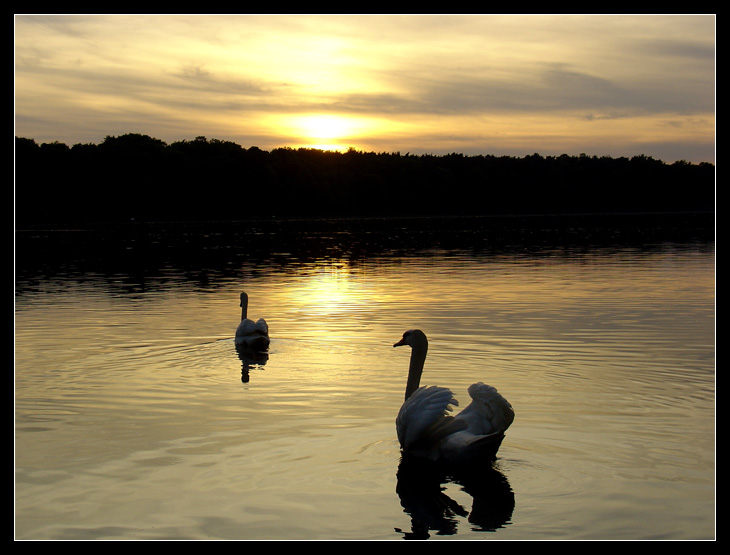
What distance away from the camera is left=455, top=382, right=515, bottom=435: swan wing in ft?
31.1

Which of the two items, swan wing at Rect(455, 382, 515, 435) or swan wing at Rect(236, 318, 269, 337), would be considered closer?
swan wing at Rect(455, 382, 515, 435)

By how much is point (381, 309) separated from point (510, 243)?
116ft

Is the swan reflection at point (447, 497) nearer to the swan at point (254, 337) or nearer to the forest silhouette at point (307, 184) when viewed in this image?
the swan at point (254, 337)

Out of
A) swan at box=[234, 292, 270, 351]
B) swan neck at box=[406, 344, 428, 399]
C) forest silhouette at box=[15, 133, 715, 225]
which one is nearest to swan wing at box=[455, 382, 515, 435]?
swan neck at box=[406, 344, 428, 399]

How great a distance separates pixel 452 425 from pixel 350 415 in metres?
2.31

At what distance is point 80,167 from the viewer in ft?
418

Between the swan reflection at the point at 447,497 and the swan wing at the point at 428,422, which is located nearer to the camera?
the swan reflection at the point at 447,497

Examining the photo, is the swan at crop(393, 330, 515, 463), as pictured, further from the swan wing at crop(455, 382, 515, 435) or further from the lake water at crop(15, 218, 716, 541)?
the lake water at crop(15, 218, 716, 541)

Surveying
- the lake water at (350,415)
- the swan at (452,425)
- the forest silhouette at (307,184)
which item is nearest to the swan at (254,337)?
the lake water at (350,415)

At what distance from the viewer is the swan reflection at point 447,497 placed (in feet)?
27.2

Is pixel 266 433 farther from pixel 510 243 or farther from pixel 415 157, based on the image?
pixel 415 157

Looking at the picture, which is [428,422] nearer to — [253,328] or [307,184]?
[253,328]

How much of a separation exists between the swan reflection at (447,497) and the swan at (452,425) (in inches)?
7.0
